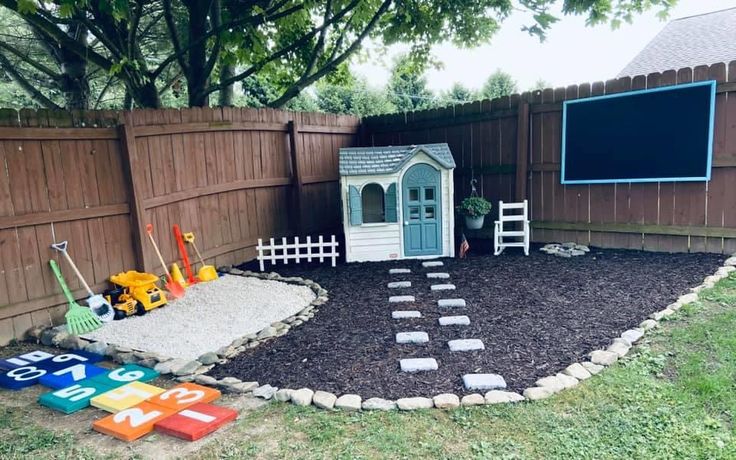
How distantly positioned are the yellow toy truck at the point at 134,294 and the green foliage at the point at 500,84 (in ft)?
39.6

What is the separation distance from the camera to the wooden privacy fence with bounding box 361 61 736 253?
557 cm

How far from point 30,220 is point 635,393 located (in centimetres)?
519

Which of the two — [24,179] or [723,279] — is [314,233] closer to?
[24,179]

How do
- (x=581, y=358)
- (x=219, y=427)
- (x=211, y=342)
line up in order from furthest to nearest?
(x=211, y=342)
(x=581, y=358)
(x=219, y=427)

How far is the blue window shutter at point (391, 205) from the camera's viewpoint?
21.9ft

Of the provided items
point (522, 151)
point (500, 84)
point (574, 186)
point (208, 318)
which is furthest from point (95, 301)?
point (500, 84)

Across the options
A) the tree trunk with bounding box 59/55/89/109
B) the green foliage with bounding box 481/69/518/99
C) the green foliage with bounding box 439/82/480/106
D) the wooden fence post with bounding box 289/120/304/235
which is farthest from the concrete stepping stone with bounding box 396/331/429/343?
the green foliage with bounding box 439/82/480/106

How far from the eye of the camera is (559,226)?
22.9ft

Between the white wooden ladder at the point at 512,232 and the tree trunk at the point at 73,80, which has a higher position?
the tree trunk at the point at 73,80

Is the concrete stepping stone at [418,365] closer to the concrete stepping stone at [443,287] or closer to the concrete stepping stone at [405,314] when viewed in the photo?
the concrete stepping stone at [405,314]

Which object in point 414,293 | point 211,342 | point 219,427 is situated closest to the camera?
point 219,427

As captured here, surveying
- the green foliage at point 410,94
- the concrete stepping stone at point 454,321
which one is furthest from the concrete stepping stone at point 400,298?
the green foliage at point 410,94

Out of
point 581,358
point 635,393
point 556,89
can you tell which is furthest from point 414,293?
point 556,89

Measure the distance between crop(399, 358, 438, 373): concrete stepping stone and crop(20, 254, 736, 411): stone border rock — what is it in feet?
1.35
